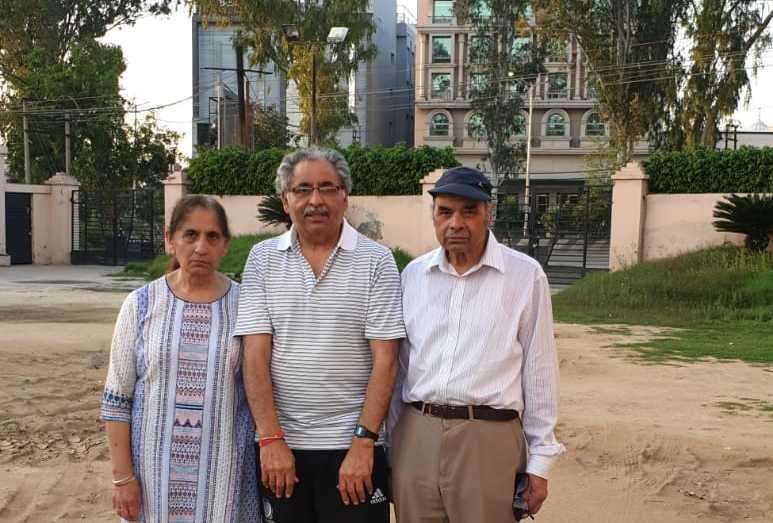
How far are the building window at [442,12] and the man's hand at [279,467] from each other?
4077cm

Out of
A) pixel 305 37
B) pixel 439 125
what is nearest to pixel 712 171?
pixel 305 37

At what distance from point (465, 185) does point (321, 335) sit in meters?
0.65

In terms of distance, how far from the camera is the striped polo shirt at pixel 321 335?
7.04 ft

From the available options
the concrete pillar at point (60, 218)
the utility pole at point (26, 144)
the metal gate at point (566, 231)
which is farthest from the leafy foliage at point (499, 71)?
the concrete pillar at point (60, 218)

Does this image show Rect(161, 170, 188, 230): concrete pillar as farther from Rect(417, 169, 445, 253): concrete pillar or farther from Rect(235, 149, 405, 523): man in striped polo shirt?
Rect(235, 149, 405, 523): man in striped polo shirt

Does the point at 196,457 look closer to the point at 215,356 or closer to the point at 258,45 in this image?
the point at 215,356

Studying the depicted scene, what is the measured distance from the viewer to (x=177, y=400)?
7.12ft

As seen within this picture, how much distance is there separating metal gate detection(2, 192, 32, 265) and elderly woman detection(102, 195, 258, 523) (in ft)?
66.4

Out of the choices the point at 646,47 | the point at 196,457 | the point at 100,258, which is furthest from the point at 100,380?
the point at 646,47

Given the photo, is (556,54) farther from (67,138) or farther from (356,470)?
(356,470)

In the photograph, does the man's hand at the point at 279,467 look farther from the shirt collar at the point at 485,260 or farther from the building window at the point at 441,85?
the building window at the point at 441,85

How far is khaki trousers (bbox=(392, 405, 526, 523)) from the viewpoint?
7.04 ft

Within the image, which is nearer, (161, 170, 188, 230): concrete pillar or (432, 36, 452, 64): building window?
(161, 170, 188, 230): concrete pillar

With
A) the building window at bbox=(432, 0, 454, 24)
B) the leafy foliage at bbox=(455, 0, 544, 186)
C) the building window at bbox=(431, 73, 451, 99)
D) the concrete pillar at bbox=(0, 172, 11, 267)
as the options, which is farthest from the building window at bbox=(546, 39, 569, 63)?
the concrete pillar at bbox=(0, 172, 11, 267)
